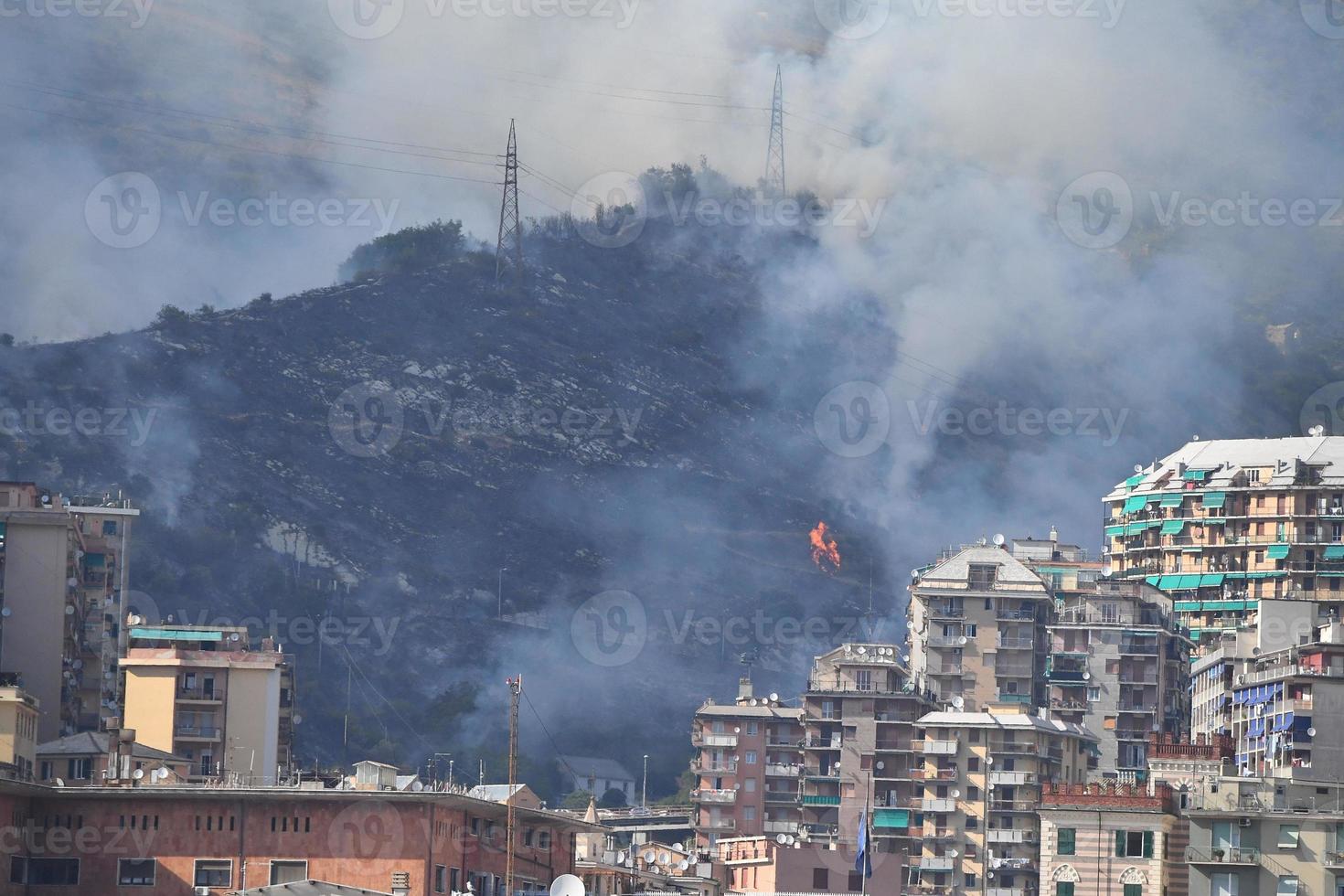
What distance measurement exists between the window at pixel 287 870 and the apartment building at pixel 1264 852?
28.2 m

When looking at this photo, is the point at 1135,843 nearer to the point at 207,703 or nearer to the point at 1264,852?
the point at 1264,852

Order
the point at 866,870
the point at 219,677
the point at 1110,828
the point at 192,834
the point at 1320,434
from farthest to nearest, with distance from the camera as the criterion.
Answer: the point at 1320,434 → the point at 219,677 → the point at 866,870 → the point at 1110,828 → the point at 192,834

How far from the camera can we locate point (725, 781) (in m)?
152

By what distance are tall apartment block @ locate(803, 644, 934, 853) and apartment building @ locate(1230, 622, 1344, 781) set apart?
898 inches

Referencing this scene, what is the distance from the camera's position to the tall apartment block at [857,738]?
142 meters

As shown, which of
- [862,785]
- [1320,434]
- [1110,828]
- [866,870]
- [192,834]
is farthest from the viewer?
[1320,434]

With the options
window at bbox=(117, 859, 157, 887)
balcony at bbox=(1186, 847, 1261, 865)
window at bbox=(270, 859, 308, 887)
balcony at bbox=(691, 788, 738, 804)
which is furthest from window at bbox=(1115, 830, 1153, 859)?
balcony at bbox=(691, 788, 738, 804)

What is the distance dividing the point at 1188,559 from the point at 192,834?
107 m

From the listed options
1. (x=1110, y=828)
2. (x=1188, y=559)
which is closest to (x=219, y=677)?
(x=1110, y=828)

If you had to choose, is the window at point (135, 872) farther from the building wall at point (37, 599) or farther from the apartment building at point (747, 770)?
the apartment building at point (747, 770)

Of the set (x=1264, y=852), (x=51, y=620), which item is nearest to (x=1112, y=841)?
(x=1264, y=852)

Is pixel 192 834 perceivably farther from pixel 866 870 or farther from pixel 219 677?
pixel 219 677

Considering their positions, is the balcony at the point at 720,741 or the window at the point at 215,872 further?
the balcony at the point at 720,741

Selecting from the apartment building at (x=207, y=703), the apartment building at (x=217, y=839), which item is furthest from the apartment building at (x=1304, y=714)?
the apartment building at (x=207, y=703)
